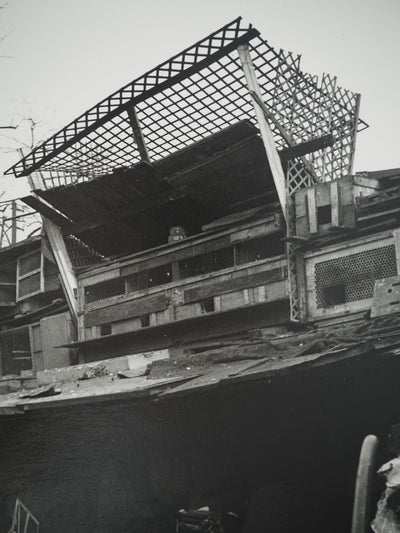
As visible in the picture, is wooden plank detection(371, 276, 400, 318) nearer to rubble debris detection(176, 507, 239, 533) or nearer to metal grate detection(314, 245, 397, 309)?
metal grate detection(314, 245, 397, 309)

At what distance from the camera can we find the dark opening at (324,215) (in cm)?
1074

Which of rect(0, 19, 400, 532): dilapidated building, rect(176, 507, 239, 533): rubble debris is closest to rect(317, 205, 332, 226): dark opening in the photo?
rect(0, 19, 400, 532): dilapidated building

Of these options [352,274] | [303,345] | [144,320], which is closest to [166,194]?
[144,320]

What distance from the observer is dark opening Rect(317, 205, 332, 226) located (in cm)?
1074

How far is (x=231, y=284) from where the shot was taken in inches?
466

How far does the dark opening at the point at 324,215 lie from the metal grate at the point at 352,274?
0.77 metres

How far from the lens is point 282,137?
1196cm

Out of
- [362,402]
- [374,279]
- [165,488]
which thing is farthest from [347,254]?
[165,488]

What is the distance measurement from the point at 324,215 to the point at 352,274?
1312 millimetres

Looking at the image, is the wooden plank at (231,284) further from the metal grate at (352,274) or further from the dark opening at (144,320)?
the dark opening at (144,320)

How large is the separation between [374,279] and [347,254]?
0.72 metres

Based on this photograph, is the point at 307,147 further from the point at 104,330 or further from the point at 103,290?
the point at 104,330

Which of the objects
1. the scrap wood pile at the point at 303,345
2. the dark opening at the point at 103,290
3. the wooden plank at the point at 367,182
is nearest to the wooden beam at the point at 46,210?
the dark opening at the point at 103,290

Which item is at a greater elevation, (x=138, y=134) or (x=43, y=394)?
(x=138, y=134)
